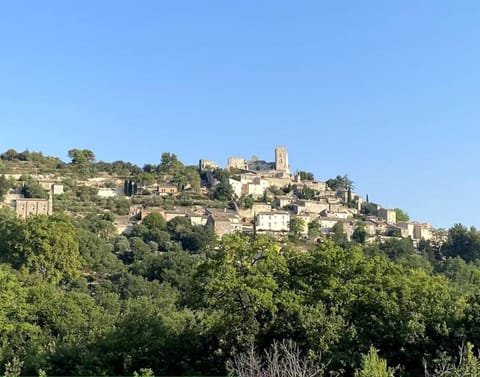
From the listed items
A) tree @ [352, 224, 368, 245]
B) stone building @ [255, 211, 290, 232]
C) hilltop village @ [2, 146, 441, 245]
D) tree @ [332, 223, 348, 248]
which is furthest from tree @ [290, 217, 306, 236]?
tree @ [352, 224, 368, 245]

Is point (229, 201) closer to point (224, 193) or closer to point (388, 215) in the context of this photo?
point (224, 193)

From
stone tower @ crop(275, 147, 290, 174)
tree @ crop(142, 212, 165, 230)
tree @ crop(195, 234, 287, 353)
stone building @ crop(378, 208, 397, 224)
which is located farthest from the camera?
stone tower @ crop(275, 147, 290, 174)

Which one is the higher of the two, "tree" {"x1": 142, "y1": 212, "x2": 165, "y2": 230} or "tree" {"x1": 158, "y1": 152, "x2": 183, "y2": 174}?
"tree" {"x1": 158, "y1": 152, "x2": 183, "y2": 174}

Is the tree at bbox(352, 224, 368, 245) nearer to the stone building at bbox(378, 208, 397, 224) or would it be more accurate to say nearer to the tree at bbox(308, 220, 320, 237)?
the tree at bbox(308, 220, 320, 237)

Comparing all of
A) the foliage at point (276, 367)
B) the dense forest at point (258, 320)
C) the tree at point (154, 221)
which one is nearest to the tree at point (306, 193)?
the tree at point (154, 221)

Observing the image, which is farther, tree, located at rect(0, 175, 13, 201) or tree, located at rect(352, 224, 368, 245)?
tree, located at rect(352, 224, 368, 245)

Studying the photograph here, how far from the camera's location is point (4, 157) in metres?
93.6

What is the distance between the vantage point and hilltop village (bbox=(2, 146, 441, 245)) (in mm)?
73188

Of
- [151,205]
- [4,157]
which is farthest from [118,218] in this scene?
[4,157]

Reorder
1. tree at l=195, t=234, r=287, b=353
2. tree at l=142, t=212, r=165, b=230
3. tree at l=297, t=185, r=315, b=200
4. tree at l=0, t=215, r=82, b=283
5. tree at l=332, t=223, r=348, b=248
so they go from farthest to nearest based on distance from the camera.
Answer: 1. tree at l=297, t=185, r=315, b=200
2. tree at l=142, t=212, r=165, b=230
3. tree at l=332, t=223, r=348, b=248
4. tree at l=0, t=215, r=82, b=283
5. tree at l=195, t=234, r=287, b=353

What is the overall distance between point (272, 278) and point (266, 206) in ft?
220

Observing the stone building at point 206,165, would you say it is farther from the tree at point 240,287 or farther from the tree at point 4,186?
the tree at point 240,287

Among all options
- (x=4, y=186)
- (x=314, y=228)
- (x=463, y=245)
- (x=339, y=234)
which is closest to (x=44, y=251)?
(x=4, y=186)

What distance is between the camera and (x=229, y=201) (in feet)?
286
